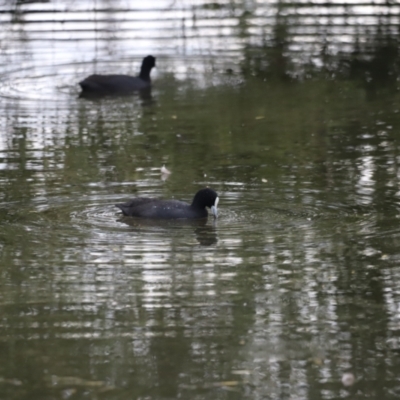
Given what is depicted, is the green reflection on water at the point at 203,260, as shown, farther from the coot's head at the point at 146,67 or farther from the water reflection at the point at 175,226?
the coot's head at the point at 146,67

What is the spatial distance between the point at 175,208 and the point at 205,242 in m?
1.08

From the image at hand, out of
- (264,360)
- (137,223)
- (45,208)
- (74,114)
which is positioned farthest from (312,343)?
Answer: (74,114)

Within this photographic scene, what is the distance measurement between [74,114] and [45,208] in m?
6.80

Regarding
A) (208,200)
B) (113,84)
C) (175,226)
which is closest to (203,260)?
(175,226)

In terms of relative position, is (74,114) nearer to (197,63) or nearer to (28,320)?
(197,63)

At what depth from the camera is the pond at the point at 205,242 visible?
27.2ft

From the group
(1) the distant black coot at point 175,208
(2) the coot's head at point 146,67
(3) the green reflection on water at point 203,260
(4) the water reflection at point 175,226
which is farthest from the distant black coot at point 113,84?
(4) the water reflection at point 175,226

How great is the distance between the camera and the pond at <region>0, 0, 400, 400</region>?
8.28 metres

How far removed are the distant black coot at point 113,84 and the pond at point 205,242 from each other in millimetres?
280

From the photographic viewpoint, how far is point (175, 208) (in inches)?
502

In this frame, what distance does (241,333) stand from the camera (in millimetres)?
8922

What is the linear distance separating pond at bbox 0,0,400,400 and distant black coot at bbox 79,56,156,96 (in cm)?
28

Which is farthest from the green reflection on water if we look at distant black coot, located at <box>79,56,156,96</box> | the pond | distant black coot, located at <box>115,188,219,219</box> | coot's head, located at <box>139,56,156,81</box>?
coot's head, located at <box>139,56,156,81</box>

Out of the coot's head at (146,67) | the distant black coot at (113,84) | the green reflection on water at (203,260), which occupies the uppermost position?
the coot's head at (146,67)
